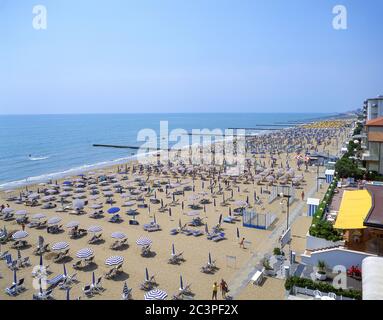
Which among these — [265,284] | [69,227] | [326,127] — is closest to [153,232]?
[69,227]

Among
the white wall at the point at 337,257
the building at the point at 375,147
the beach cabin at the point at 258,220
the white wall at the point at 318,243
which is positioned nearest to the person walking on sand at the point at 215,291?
the white wall at the point at 337,257

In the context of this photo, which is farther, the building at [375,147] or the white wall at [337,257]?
the building at [375,147]

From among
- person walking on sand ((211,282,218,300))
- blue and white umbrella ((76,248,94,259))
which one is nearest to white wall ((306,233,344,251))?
person walking on sand ((211,282,218,300))

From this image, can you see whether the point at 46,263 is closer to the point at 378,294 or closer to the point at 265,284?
the point at 265,284

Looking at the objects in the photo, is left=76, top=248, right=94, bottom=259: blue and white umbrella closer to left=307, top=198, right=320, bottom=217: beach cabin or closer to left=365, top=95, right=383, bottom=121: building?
left=307, top=198, right=320, bottom=217: beach cabin

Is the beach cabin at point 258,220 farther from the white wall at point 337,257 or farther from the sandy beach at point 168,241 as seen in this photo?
the white wall at point 337,257
